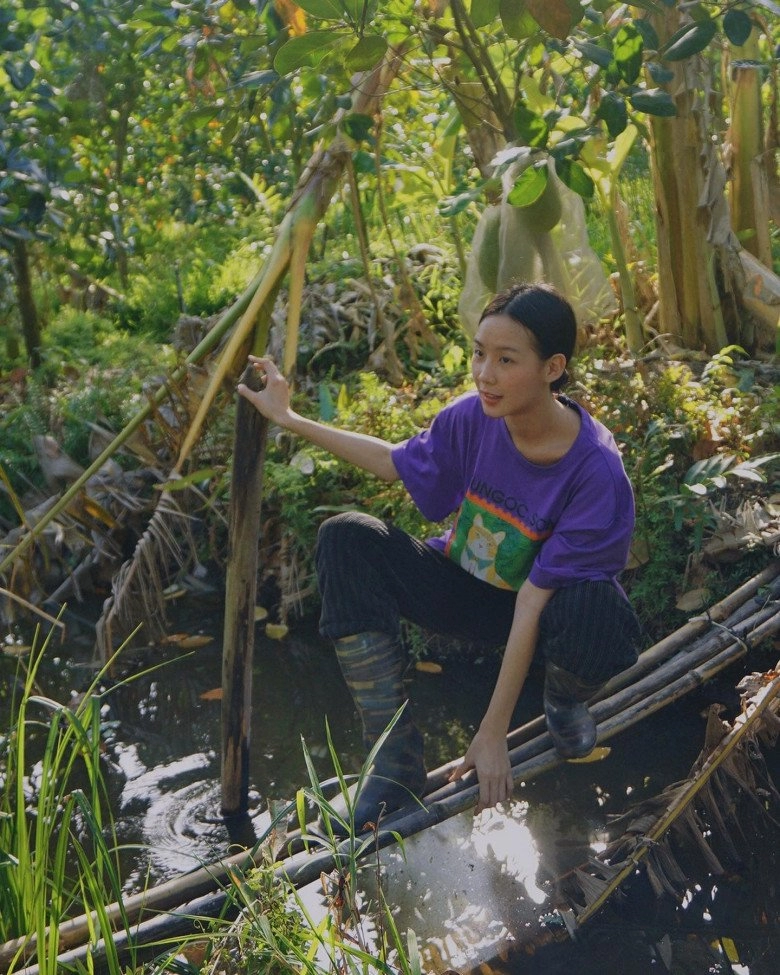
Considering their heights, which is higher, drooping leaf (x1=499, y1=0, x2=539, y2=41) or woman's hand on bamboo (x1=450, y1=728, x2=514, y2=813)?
drooping leaf (x1=499, y1=0, x2=539, y2=41)

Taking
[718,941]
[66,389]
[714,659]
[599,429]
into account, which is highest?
[66,389]

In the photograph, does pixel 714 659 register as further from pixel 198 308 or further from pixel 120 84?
pixel 120 84

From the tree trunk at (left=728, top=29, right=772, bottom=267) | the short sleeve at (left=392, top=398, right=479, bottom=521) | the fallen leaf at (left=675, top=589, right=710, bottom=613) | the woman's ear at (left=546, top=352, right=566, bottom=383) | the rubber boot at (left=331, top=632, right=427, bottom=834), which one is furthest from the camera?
the tree trunk at (left=728, top=29, right=772, bottom=267)

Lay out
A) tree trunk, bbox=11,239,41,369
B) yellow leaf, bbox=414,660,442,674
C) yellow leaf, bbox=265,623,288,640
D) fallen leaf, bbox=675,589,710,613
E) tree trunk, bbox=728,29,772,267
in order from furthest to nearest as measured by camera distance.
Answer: tree trunk, bbox=11,239,41,369, tree trunk, bbox=728,29,772,267, yellow leaf, bbox=265,623,288,640, yellow leaf, bbox=414,660,442,674, fallen leaf, bbox=675,589,710,613

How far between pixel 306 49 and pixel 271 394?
0.71 meters

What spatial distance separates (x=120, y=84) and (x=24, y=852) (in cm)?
567

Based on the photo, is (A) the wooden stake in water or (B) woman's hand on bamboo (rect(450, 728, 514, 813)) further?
(A) the wooden stake in water

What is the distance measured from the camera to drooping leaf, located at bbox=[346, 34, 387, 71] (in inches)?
86.0

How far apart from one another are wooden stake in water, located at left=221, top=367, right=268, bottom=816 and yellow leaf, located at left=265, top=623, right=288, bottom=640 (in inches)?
53.5

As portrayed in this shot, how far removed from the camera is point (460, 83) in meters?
4.17

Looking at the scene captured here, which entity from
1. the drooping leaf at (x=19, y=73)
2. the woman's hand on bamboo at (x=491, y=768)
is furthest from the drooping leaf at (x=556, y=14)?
the drooping leaf at (x=19, y=73)

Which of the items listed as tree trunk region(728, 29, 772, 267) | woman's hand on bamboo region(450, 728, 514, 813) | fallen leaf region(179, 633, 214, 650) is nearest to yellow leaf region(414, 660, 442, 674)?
fallen leaf region(179, 633, 214, 650)

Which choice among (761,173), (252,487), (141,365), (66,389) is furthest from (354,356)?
(252,487)

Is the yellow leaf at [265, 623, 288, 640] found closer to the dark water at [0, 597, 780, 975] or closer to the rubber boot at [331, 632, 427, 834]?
the dark water at [0, 597, 780, 975]
